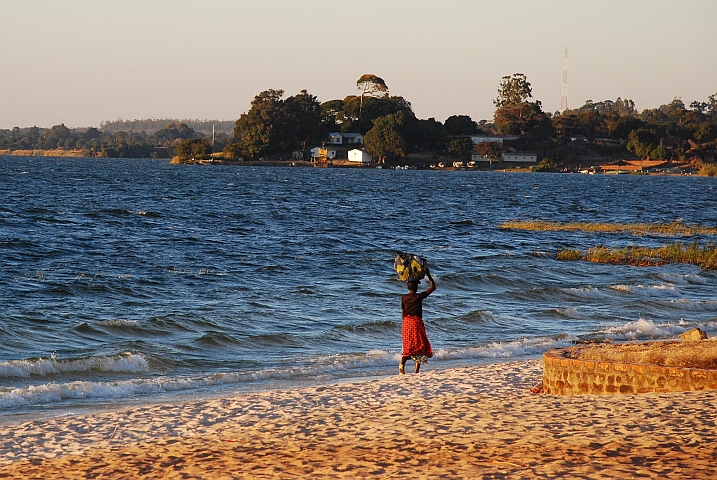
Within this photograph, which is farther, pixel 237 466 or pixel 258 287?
pixel 258 287

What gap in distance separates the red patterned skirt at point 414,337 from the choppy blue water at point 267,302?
228 cm

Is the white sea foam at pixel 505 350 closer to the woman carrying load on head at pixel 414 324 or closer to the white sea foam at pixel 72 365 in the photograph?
the woman carrying load on head at pixel 414 324

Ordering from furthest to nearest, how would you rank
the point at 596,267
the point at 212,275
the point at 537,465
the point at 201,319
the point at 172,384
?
the point at 596,267 → the point at 212,275 → the point at 201,319 → the point at 172,384 → the point at 537,465

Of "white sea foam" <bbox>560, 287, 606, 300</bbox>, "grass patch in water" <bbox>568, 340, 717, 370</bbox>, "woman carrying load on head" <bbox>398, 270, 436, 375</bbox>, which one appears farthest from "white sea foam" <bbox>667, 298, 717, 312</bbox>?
"woman carrying load on head" <bbox>398, 270, 436, 375</bbox>

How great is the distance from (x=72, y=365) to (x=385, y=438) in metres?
7.91

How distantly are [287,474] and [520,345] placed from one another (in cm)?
1062

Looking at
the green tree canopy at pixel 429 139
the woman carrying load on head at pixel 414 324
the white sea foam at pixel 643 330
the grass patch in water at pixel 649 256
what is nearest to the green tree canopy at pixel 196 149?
the green tree canopy at pixel 429 139

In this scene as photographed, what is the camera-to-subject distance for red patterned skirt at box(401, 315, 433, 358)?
12.9 meters

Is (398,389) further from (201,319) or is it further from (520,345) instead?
(201,319)

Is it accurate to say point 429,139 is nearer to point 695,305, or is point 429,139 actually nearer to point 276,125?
point 276,125

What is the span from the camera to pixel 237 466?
27.8 ft

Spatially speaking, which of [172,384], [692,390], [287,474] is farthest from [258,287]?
[287,474]

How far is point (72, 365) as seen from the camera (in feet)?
50.2

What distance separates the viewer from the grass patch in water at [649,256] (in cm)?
3231
